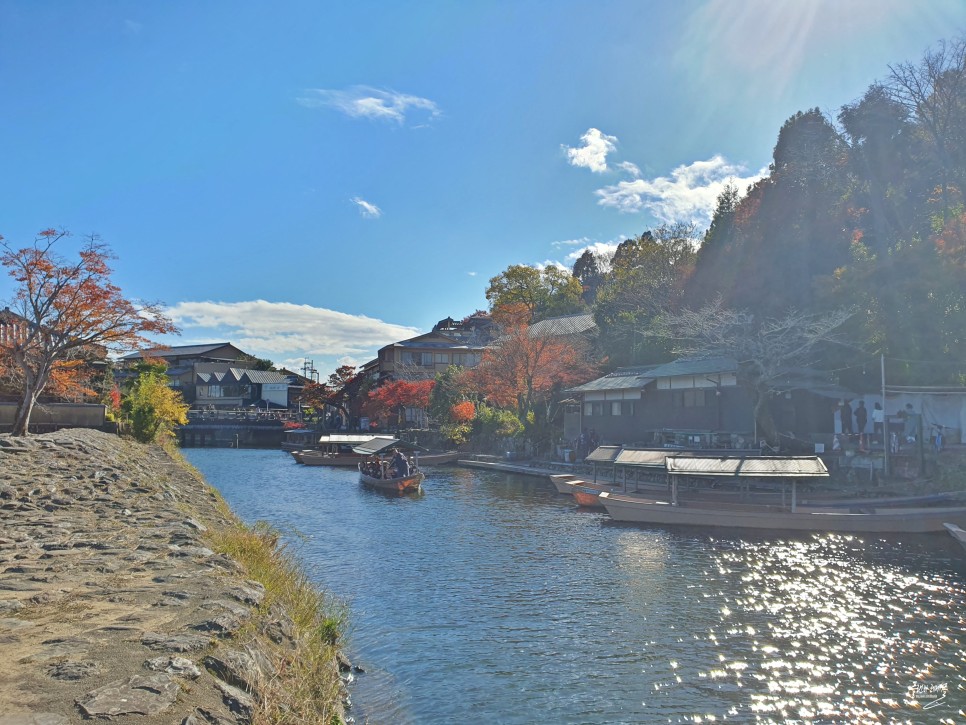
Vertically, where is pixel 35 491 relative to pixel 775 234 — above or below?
below

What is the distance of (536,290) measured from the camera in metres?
75.3

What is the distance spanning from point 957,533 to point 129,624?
20.5m

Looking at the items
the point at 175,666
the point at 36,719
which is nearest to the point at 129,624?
the point at 175,666

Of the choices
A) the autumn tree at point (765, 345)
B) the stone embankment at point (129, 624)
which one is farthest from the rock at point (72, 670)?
the autumn tree at point (765, 345)

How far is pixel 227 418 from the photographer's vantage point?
7756 centimetres

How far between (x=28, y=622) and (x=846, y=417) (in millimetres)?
32353

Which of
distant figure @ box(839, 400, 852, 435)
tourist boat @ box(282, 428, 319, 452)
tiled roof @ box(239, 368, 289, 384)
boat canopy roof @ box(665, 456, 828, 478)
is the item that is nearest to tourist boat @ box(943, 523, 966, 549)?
boat canopy roof @ box(665, 456, 828, 478)

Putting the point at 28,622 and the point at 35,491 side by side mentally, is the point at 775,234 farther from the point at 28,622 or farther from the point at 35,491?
the point at 28,622

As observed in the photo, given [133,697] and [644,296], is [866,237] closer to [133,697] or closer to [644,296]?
[644,296]

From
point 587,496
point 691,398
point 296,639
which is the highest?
point 691,398

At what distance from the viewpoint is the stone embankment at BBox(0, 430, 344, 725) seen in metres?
5.38

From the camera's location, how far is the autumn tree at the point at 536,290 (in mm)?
74062

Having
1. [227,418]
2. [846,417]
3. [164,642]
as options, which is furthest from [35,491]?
[227,418]

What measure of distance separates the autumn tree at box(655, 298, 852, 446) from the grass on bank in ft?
74.6
